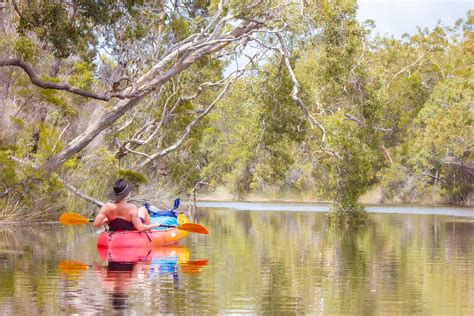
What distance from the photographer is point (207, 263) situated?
58.6 feet

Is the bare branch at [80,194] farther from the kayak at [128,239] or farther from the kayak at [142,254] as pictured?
the kayak at [142,254]

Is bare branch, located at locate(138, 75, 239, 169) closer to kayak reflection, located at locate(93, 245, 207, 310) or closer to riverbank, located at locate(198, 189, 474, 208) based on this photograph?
kayak reflection, located at locate(93, 245, 207, 310)

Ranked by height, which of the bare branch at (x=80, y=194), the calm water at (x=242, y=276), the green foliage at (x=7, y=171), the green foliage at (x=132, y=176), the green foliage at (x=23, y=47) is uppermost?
the green foliage at (x=23, y=47)

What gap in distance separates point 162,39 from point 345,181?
26.8ft

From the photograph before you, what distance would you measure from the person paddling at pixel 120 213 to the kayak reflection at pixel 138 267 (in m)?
0.50

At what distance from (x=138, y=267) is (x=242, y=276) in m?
2.17

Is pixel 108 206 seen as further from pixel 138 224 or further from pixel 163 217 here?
pixel 163 217

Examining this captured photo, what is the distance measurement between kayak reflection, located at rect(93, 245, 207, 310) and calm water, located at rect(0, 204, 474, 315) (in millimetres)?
18

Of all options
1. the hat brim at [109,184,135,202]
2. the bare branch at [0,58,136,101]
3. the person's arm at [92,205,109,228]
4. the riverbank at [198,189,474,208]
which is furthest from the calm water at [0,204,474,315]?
the riverbank at [198,189,474,208]

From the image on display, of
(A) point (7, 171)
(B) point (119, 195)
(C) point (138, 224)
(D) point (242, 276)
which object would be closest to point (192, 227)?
(C) point (138, 224)

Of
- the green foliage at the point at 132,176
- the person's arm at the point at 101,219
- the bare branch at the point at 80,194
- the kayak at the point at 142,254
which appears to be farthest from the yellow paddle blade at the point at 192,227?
the green foliage at the point at 132,176

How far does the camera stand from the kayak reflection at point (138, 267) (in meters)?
13.3

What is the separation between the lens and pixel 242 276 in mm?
15383

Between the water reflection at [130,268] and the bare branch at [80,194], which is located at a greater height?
the bare branch at [80,194]
